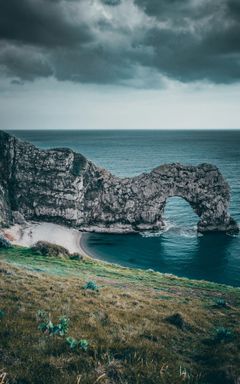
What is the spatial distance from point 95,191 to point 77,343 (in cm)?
6440

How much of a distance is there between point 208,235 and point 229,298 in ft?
149

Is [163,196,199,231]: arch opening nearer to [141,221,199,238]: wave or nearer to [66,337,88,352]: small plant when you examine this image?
[141,221,199,238]: wave

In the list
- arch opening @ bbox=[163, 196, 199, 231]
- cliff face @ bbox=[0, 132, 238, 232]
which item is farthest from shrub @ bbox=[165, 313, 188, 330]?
arch opening @ bbox=[163, 196, 199, 231]

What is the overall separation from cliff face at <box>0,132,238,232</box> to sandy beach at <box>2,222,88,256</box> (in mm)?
3252

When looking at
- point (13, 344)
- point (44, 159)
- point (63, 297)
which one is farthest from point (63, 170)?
point (13, 344)

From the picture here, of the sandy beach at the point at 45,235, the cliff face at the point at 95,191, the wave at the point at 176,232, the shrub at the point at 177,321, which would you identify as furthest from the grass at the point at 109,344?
the cliff face at the point at 95,191

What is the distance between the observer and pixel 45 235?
208 feet

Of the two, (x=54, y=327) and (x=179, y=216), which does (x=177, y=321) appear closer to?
(x=54, y=327)

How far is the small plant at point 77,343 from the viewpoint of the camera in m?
8.75

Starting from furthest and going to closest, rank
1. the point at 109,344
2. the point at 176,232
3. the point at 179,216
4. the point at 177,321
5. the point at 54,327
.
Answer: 1. the point at 179,216
2. the point at 176,232
3. the point at 177,321
4. the point at 54,327
5. the point at 109,344

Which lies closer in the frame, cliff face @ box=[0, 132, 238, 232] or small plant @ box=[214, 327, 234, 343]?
small plant @ box=[214, 327, 234, 343]

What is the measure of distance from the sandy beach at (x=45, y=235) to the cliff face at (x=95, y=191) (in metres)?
3.25

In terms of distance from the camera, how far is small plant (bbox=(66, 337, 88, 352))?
344 inches

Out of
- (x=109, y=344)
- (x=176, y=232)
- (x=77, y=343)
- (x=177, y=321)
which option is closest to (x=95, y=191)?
(x=176, y=232)
